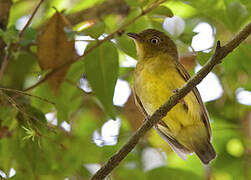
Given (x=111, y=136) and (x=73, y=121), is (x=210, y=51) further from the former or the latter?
(x=73, y=121)

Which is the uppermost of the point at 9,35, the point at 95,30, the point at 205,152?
the point at 9,35

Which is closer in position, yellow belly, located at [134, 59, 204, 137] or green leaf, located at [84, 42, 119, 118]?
green leaf, located at [84, 42, 119, 118]

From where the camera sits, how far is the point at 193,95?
3.68 metres

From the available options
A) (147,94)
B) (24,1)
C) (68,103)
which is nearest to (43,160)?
(68,103)

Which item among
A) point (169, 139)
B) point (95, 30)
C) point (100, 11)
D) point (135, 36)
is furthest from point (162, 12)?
point (169, 139)

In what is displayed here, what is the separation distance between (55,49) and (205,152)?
160cm

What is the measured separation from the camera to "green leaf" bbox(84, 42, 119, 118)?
3.13m

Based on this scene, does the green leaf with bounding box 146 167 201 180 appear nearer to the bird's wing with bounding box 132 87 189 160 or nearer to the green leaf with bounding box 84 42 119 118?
the bird's wing with bounding box 132 87 189 160

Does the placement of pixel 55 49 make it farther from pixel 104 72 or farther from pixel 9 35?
pixel 9 35

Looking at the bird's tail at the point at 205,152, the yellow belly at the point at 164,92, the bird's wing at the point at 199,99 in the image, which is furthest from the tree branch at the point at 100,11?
the bird's tail at the point at 205,152

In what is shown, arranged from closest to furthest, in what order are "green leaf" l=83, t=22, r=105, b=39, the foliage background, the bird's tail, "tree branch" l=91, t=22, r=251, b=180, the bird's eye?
"tree branch" l=91, t=22, r=251, b=180, "green leaf" l=83, t=22, r=105, b=39, the foliage background, the bird's tail, the bird's eye

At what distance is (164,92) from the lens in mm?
3568

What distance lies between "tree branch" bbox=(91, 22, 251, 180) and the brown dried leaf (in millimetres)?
1059

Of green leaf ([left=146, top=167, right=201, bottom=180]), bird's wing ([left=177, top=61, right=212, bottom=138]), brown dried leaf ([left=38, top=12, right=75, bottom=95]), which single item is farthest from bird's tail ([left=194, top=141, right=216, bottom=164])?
brown dried leaf ([left=38, top=12, right=75, bottom=95])
